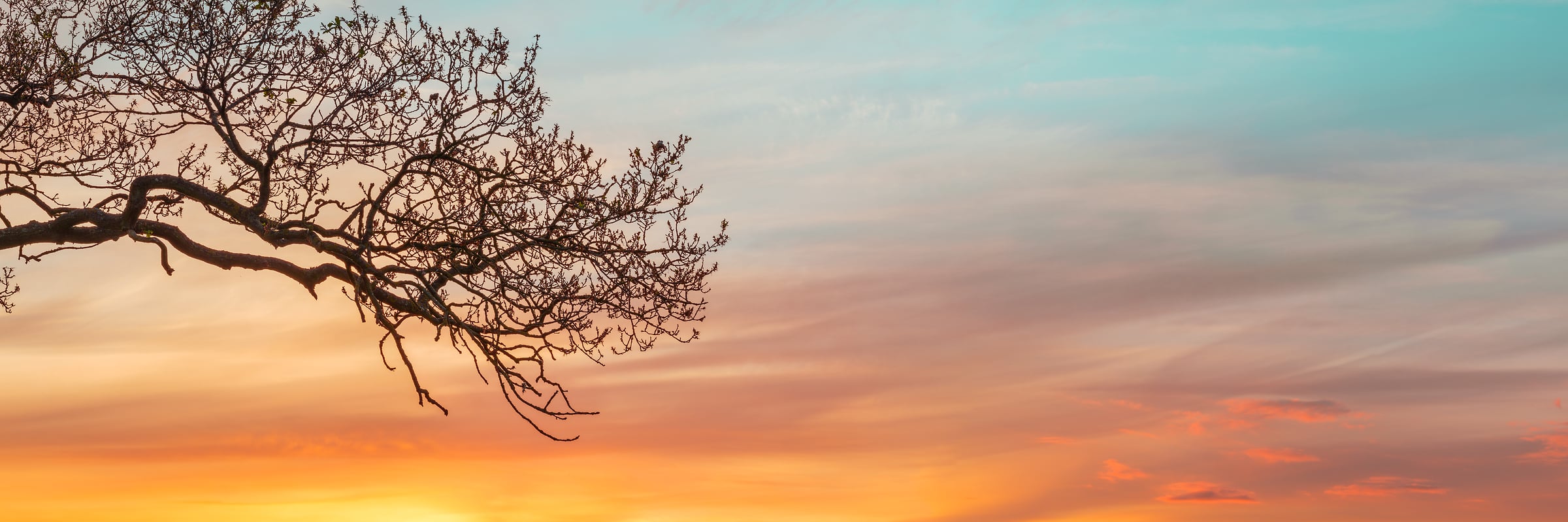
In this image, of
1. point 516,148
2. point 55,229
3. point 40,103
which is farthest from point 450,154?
point 40,103

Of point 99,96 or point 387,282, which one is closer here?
point 387,282

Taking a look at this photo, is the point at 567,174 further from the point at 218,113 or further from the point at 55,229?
the point at 55,229

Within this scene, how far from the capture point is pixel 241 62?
13344 millimetres

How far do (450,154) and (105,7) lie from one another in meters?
6.00

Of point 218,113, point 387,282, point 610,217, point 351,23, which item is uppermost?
point 351,23

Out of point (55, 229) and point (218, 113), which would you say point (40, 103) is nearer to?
point (55, 229)

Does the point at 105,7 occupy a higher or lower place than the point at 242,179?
higher

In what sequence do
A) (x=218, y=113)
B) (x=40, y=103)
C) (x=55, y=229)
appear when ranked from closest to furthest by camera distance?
(x=218, y=113), (x=55, y=229), (x=40, y=103)

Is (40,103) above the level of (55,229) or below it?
above

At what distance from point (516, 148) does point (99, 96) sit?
21.1 ft

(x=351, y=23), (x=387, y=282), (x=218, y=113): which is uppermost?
(x=351, y=23)

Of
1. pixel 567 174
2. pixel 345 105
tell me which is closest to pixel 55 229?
pixel 345 105

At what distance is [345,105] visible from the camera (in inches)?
531

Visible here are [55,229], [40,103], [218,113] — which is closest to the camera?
[218,113]
